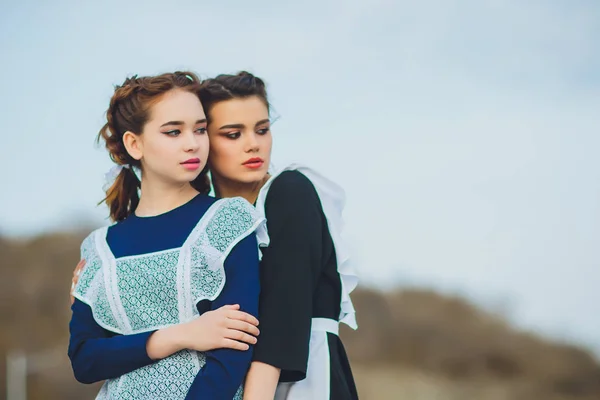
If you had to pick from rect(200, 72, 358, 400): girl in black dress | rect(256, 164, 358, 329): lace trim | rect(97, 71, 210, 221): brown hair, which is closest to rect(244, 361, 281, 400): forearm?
rect(200, 72, 358, 400): girl in black dress

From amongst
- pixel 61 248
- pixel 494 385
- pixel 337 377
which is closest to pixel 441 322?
pixel 494 385

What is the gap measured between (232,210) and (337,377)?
17.6 inches

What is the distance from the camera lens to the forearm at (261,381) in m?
1.92

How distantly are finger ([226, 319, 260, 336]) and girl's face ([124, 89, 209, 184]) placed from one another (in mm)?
364

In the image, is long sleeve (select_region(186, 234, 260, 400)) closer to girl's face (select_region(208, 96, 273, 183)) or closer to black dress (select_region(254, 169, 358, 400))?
black dress (select_region(254, 169, 358, 400))

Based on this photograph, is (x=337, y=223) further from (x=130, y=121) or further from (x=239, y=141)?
(x=130, y=121)

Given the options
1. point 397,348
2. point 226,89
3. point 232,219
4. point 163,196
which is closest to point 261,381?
point 232,219

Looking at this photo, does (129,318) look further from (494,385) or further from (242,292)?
(494,385)

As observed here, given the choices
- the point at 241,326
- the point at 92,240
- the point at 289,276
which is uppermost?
the point at 92,240

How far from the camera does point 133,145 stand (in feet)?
7.04

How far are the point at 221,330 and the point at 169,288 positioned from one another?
169 millimetres

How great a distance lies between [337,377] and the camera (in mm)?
2102

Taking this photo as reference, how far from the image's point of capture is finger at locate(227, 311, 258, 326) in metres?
1.89

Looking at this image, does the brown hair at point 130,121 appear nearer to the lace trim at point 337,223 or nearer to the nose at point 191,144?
the nose at point 191,144
